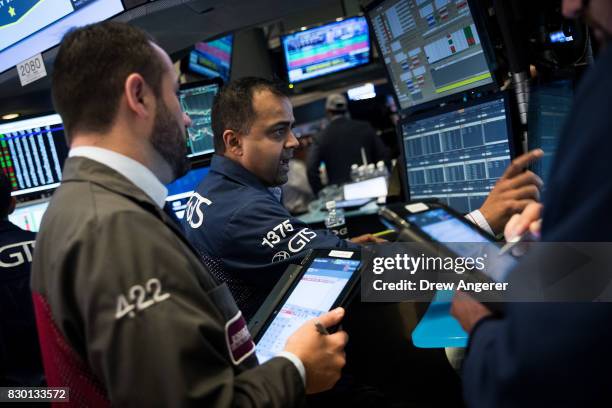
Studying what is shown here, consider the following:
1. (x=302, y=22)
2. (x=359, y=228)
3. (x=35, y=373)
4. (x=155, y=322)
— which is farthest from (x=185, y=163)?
(x=302, y=22)

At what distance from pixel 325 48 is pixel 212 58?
1637mm

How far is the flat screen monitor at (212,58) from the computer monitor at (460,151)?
6.71ft

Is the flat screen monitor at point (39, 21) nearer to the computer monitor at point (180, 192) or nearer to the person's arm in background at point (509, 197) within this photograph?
the computer monitor at point (180, 192)

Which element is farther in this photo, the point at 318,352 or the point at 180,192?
the point at 180,192

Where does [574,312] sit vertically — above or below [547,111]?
below

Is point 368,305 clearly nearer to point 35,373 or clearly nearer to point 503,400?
point 503,400

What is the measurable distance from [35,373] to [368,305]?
4.55 ft

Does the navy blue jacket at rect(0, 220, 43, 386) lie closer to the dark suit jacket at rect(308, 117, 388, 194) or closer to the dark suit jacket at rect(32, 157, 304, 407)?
the dark suit jacket at rect(32, 157, 304, 407)

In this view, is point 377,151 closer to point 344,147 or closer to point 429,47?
point 344,147

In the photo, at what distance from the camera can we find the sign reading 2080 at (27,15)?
2244 mm

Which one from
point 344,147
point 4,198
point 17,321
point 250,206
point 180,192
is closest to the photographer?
point 250,206

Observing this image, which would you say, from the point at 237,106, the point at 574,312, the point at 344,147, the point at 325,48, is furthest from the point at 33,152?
the point at 325,48

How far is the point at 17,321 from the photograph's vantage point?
6.91 ft

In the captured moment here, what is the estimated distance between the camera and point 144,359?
34.2 inches
